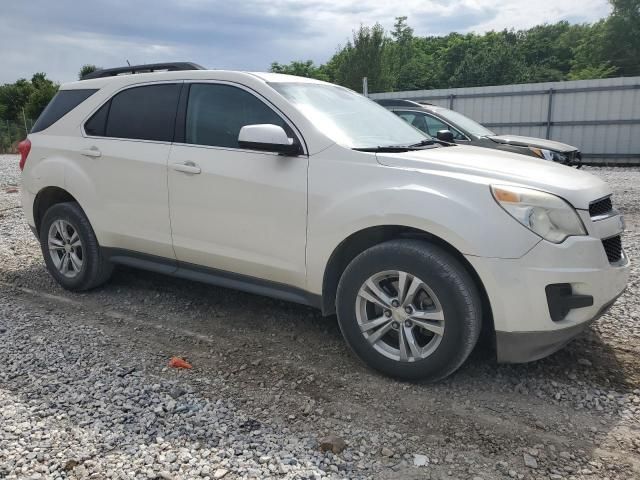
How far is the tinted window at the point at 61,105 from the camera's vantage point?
4.84 meters

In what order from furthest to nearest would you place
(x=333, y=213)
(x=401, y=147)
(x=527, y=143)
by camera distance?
1. (x=527, y=143)
2. (x=401, y=147)
3. (x=333, y=213)

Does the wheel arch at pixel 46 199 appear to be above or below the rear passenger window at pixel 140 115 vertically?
below

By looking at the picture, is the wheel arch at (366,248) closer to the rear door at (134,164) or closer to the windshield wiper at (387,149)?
the windshield wiper at (387,149)

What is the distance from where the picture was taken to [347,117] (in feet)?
13.0

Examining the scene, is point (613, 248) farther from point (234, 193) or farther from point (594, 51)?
point (594, 51)

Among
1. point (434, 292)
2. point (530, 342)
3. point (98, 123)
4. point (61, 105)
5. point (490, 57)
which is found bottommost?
point (530, 342)

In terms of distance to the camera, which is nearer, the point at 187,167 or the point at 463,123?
the point at 187,167

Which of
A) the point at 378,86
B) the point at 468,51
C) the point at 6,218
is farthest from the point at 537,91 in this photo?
the point at 468,51

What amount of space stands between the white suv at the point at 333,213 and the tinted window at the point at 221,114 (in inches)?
0.4

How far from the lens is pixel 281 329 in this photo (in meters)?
4.17

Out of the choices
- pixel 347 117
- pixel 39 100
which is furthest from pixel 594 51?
pixel 347 117

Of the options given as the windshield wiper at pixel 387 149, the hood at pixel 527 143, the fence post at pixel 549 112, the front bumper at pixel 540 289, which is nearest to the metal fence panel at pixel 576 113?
Result: the fence post at pixel 549 112

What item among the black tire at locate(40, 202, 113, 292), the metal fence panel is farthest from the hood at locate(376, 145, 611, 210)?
the metal fence panel

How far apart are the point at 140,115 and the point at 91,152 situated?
21.4 inches
